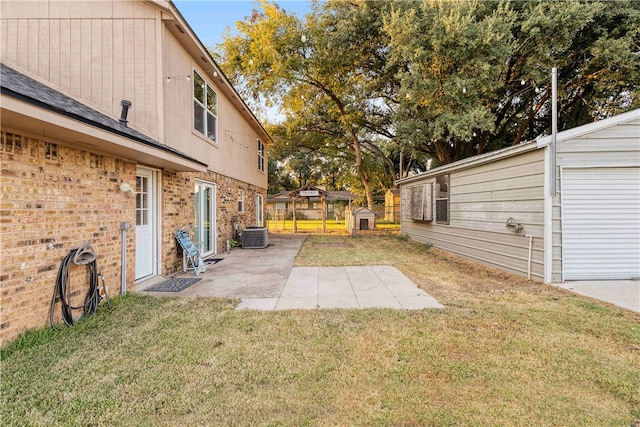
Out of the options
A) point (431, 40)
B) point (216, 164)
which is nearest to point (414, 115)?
point (431, 40)

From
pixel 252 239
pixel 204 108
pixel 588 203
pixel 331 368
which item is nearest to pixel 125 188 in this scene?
pixel 204 108

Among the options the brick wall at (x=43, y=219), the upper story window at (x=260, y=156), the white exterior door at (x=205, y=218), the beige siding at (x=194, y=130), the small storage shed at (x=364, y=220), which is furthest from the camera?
the small storage shed at (x=364, y=220)

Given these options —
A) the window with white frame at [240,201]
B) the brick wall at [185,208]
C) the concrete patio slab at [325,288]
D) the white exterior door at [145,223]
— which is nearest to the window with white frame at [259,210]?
the window with white frame at [240,201]

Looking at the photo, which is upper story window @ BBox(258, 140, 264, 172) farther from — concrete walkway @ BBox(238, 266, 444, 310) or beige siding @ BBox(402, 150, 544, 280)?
concrete walkway @ BBox(238, 266, 444, 310)

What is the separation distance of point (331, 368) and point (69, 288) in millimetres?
3423

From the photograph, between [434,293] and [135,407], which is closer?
[135,407]

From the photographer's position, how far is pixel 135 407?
2188 mm

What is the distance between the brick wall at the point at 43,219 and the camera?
3.03 metres

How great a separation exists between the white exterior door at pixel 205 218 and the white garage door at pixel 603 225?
321 inches

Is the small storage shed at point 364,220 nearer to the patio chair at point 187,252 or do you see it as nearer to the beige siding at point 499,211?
the beige siding at point 499,211

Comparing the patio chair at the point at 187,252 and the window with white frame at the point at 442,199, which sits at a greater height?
the window with white frame at the point at 442,199

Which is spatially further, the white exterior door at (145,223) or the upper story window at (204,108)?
the upper story window at (204,108)

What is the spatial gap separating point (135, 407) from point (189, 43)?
6.90 metres

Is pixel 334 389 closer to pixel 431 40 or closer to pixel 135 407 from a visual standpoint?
pixel 135 407
